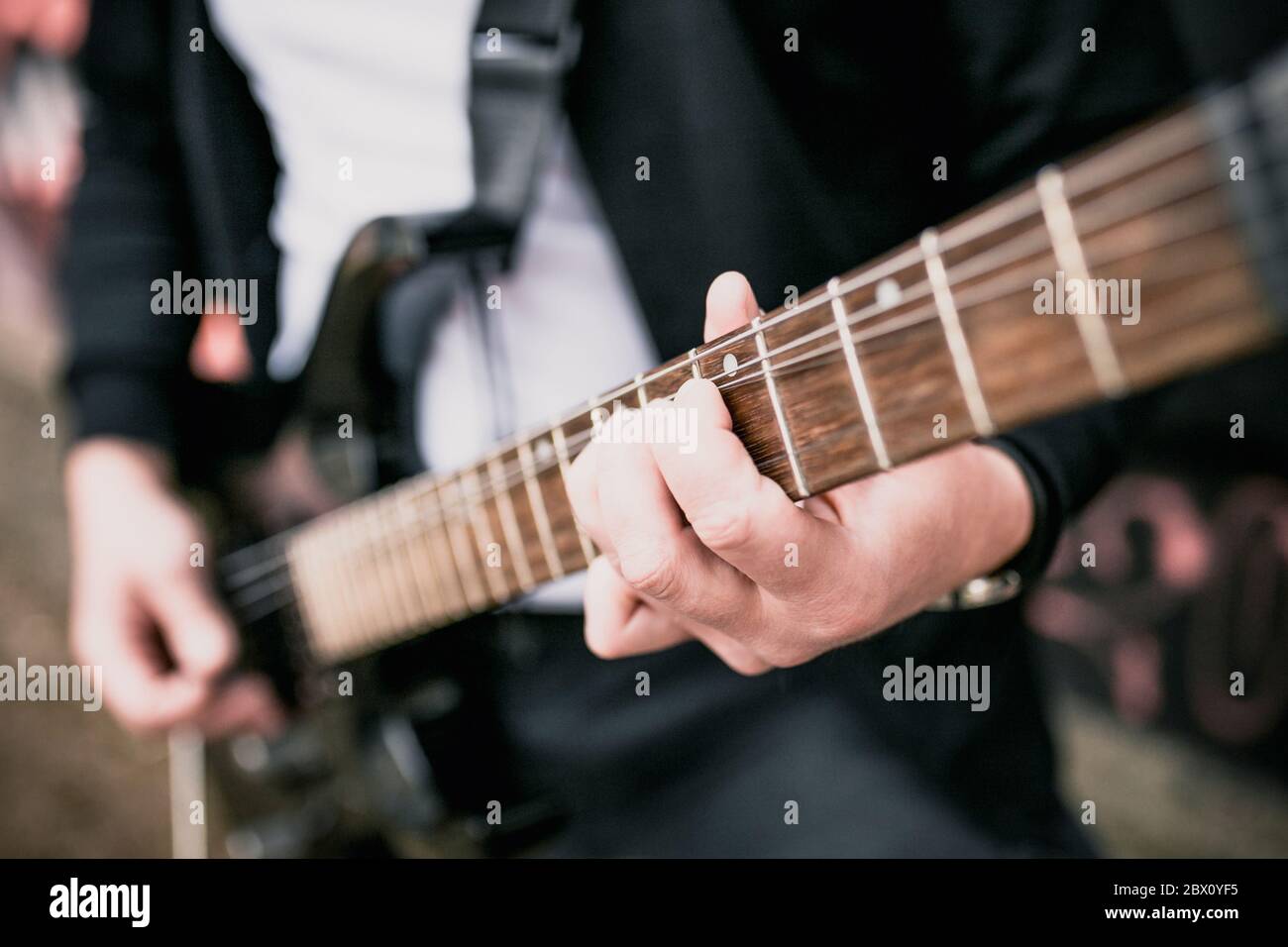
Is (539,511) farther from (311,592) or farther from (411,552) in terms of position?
(311,592)

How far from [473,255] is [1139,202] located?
437mm

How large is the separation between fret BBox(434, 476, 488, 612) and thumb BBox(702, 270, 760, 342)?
0.73 ft

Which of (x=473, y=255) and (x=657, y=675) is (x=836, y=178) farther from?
(x=657, y=675)

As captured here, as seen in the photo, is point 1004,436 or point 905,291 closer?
point 905,291

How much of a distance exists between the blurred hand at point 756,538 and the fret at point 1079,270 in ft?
0.43

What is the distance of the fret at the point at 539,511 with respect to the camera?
1.52ft

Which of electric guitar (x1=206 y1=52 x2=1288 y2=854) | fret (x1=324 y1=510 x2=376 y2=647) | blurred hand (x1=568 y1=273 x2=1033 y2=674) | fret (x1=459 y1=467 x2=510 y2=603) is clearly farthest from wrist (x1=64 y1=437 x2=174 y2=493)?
blurred hand (x1=568 y1=273 x2=1033 y2=674)

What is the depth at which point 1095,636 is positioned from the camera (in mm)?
1132

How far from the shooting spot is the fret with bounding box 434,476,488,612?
1.74ft

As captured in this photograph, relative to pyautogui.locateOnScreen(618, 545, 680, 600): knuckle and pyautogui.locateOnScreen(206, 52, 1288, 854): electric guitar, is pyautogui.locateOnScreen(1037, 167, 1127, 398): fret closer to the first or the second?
pyautogui.locateOnScreen(206, 52, 1288, 854): electric guitar

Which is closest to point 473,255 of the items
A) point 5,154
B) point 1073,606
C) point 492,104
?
point 492,104

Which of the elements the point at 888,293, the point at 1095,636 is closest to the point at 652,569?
the point at 888,293

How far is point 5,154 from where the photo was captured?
139 cm
